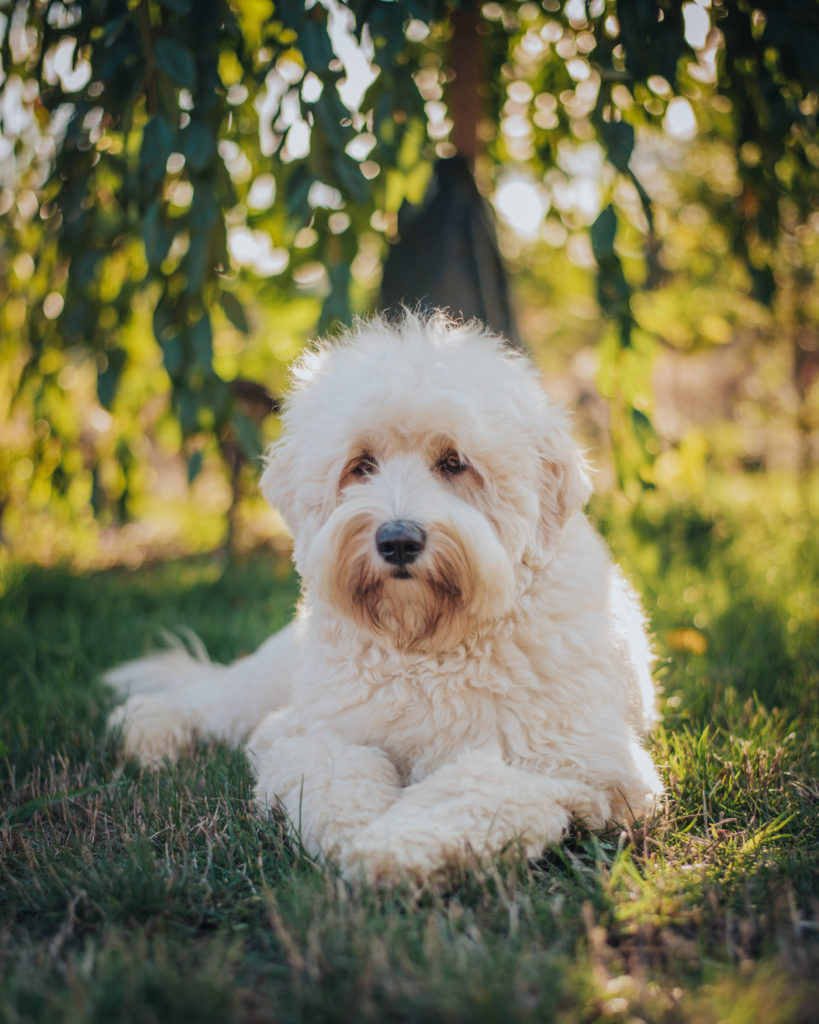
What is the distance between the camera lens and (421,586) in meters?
→ 2.29

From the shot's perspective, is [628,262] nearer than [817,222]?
Yes

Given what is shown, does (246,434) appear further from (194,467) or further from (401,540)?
(401,540)

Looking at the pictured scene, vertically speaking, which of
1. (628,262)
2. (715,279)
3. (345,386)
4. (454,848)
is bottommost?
Result: (454,848)

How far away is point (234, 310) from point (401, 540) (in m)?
1.77

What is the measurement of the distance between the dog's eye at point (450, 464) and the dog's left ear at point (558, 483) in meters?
0.29

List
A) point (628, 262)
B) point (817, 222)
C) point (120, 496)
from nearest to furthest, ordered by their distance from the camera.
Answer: point (628, 262), point (120, 496), point (817, 222)

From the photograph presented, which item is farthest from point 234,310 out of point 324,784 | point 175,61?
point 324,784

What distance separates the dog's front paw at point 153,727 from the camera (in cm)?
304

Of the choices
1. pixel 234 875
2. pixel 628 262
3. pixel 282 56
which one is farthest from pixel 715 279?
pixel 234 875

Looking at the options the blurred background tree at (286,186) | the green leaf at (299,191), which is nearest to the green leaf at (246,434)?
the blurred background tree at (286,186)

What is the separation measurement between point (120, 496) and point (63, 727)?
2.13 meters

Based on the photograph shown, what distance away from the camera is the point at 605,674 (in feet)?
A: 8.28

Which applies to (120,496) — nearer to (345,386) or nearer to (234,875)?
(345,386)

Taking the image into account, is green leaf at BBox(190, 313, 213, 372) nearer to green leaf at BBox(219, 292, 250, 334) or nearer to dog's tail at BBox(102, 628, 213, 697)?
green leaf at BBox(219, 292, 250, 334)
